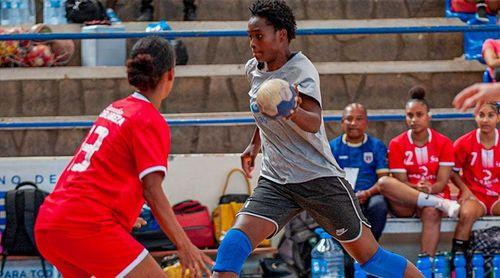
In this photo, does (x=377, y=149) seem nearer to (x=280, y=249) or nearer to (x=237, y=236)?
(x=280, y=249)

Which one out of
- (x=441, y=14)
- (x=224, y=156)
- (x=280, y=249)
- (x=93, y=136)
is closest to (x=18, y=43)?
(x=224, y=156)

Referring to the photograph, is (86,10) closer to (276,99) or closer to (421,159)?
(421,159)

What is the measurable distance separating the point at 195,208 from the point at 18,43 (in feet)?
9.29

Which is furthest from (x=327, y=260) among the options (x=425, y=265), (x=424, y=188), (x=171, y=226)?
(x=171, y=226)

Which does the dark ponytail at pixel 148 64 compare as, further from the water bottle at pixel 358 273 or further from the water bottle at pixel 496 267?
the water bottle at pixel 496 267

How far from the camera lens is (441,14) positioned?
11422 millimetres

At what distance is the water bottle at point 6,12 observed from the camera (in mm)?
11227

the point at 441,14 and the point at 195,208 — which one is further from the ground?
the point at 441,14

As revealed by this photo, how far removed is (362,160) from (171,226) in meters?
4.07

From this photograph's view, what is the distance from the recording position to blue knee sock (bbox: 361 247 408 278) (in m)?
6.21

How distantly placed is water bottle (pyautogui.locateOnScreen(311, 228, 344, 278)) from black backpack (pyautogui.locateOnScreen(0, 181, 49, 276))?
218 centimetres

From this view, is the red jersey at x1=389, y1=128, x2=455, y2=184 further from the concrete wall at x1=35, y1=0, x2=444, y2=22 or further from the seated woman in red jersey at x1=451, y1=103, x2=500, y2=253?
the concrete wall at x1=35, y1=0, x2=444, y2=22

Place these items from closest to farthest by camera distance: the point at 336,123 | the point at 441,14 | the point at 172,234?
the point at 172,234 < the point at 336,123 < the point at 441,14

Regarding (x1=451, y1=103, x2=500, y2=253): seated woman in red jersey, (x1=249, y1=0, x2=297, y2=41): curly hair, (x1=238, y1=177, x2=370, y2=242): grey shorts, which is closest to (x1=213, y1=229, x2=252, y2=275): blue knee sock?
(x1=238, y1=177, x2=370, y2=242): grey shorts
